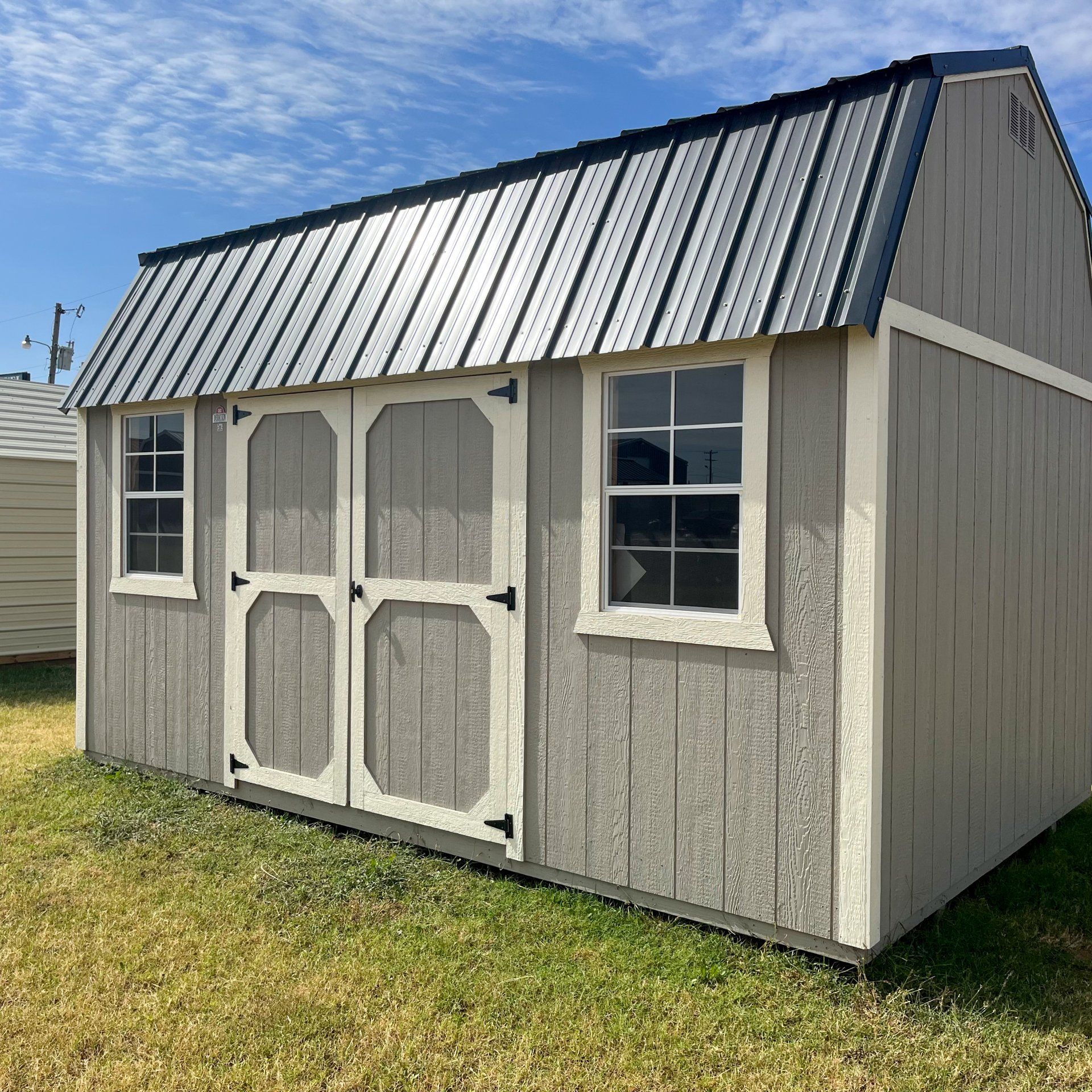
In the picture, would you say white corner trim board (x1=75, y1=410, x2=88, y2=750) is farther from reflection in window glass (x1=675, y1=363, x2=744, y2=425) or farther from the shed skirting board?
reflection in window glass (x1=675, y1=363, x2=744, y2=425)

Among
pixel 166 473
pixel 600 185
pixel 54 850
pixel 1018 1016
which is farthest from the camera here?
pixel 166 473

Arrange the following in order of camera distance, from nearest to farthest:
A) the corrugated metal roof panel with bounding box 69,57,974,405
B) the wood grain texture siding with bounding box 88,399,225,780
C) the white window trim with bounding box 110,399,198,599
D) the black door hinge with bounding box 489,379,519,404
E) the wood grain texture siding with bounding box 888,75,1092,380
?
1. the corrugated metal roof panel with bounding box 69,57,974,405
2. the wood grain texture siding with bounding box 888,75,1092,380
3. the black door hinge with bounding box 489,379,519,404
4. the wood grain texture siding with bounding box 88,399,225,780
5. the white window trim with bounding box 110,399,198,599

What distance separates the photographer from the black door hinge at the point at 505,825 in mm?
4543

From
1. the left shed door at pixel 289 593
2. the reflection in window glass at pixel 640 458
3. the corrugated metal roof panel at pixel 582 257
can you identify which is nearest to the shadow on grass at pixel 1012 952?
the reflection in window glass at pixel 640 458

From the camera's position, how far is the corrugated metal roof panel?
372cm

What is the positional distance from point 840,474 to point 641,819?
1.59m

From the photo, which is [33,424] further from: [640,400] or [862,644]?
[862,644]

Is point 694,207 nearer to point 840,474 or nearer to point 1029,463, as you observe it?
point 840,474

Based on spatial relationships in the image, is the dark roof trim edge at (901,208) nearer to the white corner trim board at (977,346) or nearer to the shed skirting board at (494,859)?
the white corner trim board at (977,346)

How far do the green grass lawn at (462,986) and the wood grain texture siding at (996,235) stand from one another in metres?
2.49

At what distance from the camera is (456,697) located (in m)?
4.77

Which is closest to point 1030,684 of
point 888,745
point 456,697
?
point 888,745

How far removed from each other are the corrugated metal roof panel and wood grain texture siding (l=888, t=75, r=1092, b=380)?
284 mm

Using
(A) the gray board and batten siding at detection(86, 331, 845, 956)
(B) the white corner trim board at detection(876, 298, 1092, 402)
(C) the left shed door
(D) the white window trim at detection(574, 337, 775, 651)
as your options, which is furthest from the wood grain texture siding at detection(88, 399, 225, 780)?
(B) the white corner trim board at detection(876, 298, 1092, 402)
